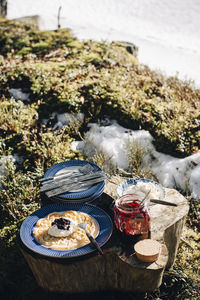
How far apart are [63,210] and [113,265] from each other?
0.73 m

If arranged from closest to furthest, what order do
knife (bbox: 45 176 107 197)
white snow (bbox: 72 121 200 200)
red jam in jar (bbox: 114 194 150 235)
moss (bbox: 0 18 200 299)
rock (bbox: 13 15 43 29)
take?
red jam in jar (bbox: 114 194 150 235) < knife (bbox: 45 176 107 197) < moss (bbox: 0 18 200 299) < white snow (bbox: 72 121 200 200) < rock (bbox: 13 15 43 29)

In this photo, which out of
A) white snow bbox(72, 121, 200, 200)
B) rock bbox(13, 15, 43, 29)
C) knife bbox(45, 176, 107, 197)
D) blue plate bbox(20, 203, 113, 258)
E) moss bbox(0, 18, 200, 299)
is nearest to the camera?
blue plate bbox(20, 203, 113, 258)

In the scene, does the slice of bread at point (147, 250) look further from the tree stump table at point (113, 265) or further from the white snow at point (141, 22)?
the white snow at point (141, 22)

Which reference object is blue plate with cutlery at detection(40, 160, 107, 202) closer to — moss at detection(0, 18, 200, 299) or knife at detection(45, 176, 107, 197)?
knife at detection(45, 176, 107, 197)

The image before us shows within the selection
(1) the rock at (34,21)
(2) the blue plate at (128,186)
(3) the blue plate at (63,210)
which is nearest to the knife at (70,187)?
(3) the blue plate at (63,210)

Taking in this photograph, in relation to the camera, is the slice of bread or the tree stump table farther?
the tree stump table

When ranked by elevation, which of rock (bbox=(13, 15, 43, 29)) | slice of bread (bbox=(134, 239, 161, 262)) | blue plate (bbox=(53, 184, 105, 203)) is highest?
rock (bbox=(13, 15, 43, 29))

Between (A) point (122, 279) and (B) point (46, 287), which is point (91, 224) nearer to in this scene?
(A) point (122, 279)

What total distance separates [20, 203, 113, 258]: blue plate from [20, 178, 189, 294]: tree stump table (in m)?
0.19

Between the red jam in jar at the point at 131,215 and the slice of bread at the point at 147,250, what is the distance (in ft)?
0.46

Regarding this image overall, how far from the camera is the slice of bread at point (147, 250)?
2.36m

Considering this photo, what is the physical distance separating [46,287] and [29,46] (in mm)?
7843

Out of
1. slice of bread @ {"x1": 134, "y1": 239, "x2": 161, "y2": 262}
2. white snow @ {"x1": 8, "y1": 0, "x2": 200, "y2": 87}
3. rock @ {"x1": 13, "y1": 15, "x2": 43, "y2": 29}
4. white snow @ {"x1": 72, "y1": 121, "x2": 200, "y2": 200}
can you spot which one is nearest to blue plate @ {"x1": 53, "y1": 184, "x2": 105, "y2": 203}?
slice of bread @ {"x1": 134, "y1": 239, "x2": 161, "y2": 262}

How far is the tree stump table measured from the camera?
248 centimetres
